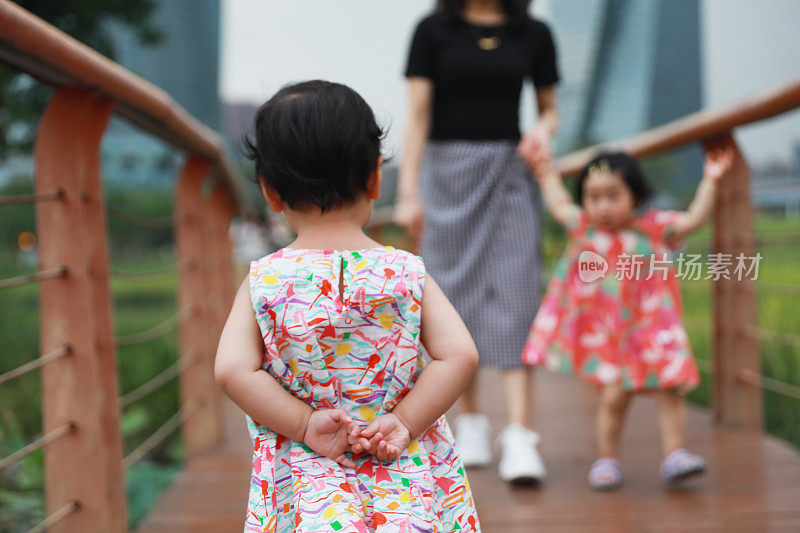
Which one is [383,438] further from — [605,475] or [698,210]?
[698,210]

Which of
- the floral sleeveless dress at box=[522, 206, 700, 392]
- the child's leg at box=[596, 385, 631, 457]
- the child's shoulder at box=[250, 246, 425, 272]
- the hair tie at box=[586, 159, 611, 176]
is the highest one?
the hair tie at box=[586, 159, 611, 176]

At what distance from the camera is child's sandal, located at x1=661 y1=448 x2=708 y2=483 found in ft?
5.96

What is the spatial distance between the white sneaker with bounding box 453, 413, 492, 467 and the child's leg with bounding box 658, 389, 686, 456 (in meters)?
0.44

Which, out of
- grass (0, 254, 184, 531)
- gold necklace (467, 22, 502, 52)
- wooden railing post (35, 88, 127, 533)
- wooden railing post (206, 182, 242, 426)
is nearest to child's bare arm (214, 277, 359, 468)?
wooden railing post (35, 88, 127, 533)

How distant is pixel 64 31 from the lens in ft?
12.4

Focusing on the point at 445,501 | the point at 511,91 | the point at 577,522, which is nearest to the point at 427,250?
the point at 511,91

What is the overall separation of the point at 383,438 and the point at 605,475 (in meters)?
1.09

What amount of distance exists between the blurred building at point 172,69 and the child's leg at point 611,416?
6.82 feet

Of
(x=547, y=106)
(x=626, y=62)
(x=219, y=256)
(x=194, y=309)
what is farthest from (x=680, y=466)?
(x=626, y=62)

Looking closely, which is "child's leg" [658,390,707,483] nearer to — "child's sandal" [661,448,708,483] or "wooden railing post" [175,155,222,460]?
"child's sandal" [661,448,708,483]

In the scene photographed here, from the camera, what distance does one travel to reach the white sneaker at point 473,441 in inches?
83.3

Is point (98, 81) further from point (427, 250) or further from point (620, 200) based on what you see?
point (620, 200)

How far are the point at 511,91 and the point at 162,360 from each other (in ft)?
7.02

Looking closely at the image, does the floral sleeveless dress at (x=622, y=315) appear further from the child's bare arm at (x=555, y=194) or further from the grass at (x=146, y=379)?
the grass at (x=146, y=379)
